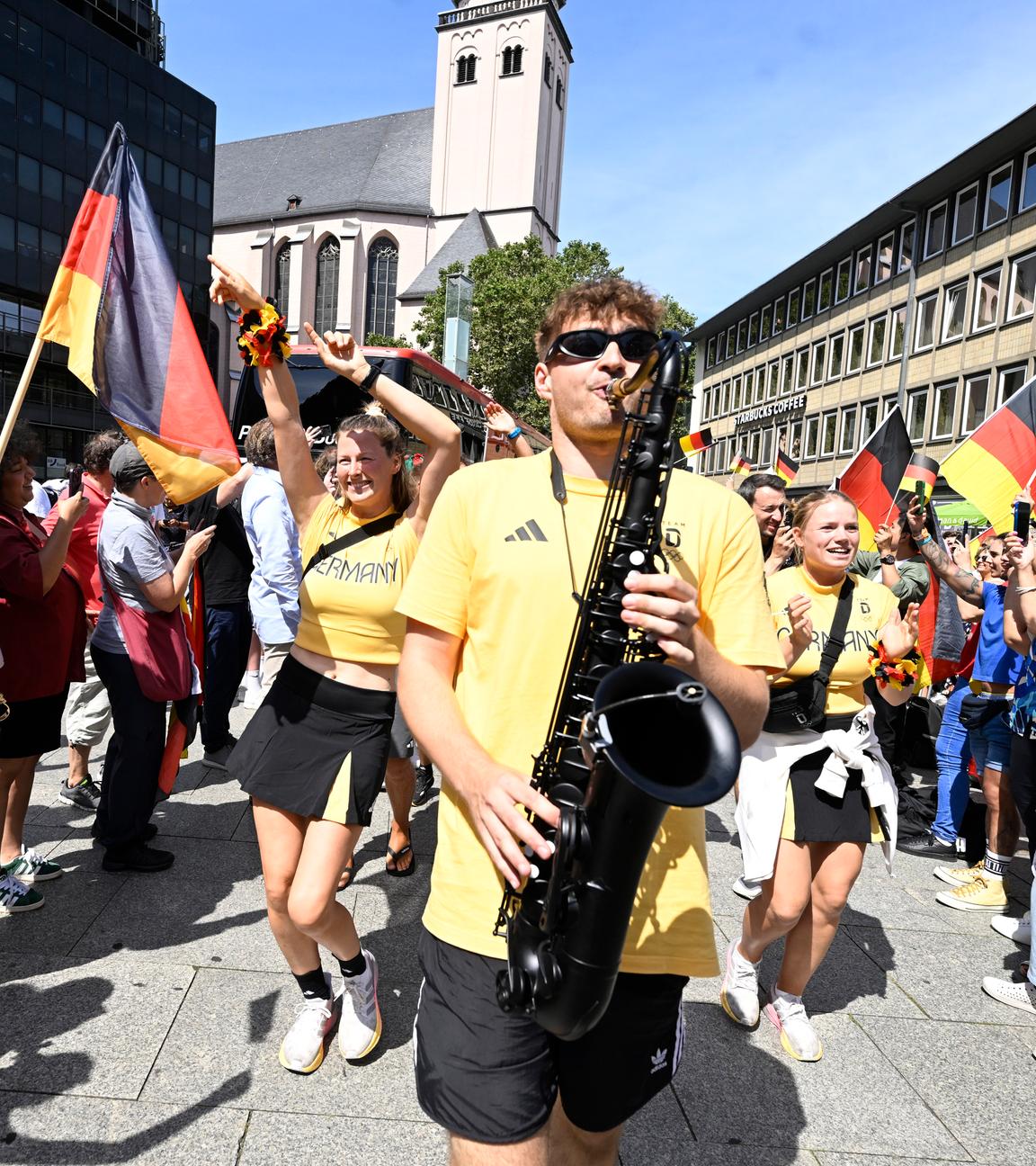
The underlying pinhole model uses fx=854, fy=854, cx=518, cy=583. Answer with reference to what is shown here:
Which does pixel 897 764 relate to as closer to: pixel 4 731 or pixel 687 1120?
pixel 687 1120

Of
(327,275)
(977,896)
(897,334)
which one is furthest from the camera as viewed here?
(327,275)

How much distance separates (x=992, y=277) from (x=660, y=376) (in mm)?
34131

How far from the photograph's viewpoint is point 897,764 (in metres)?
7.26

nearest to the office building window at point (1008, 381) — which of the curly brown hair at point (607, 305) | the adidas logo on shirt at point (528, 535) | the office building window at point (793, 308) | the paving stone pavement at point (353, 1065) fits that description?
the office building window at point (793, 308)

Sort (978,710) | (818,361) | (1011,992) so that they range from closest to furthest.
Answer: (1011,992), (978,710), (818,361)

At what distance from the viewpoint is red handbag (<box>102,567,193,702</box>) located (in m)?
4.37

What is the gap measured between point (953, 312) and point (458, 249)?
3299 centimetres

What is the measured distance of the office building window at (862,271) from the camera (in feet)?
121

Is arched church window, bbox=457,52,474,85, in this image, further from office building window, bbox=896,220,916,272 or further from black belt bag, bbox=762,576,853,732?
black belt bag, bbox=762,576,853,732

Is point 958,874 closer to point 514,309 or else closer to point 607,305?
point 607,305

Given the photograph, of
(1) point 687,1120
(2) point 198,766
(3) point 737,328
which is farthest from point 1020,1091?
(3) point 737,328

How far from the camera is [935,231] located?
3269cm

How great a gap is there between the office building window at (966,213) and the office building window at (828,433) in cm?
955

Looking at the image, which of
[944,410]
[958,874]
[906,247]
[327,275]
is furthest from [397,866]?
[327,275]
